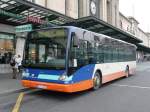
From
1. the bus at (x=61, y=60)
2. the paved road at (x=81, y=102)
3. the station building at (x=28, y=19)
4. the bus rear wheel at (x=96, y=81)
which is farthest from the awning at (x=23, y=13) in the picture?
the paved road at (x=81, y=102)

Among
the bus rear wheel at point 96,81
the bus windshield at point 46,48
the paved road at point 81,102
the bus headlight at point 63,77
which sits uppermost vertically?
the bus windshield at point 46,48

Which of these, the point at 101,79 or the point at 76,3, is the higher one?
the point at 76,3

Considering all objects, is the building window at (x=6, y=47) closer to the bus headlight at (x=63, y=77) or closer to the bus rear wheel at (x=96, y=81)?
the bus rear wheel at (x=96, y=81)

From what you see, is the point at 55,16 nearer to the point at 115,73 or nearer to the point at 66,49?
the point at 115,73

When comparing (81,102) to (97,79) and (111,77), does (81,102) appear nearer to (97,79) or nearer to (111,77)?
(97,79)

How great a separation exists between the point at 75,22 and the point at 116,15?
2994cm

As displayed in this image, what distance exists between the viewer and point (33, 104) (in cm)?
908

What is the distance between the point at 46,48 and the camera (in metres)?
10.5

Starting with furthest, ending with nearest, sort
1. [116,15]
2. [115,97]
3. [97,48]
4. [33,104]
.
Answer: [116,15] < [97,48] < [115,97] < [33,104]

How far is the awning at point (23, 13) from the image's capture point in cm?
1540

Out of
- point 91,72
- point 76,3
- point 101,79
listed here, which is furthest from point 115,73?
point 76,3

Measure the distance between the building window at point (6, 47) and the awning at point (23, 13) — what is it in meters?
1.14

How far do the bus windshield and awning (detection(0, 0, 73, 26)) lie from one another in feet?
15.8

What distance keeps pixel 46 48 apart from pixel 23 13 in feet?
24.4
